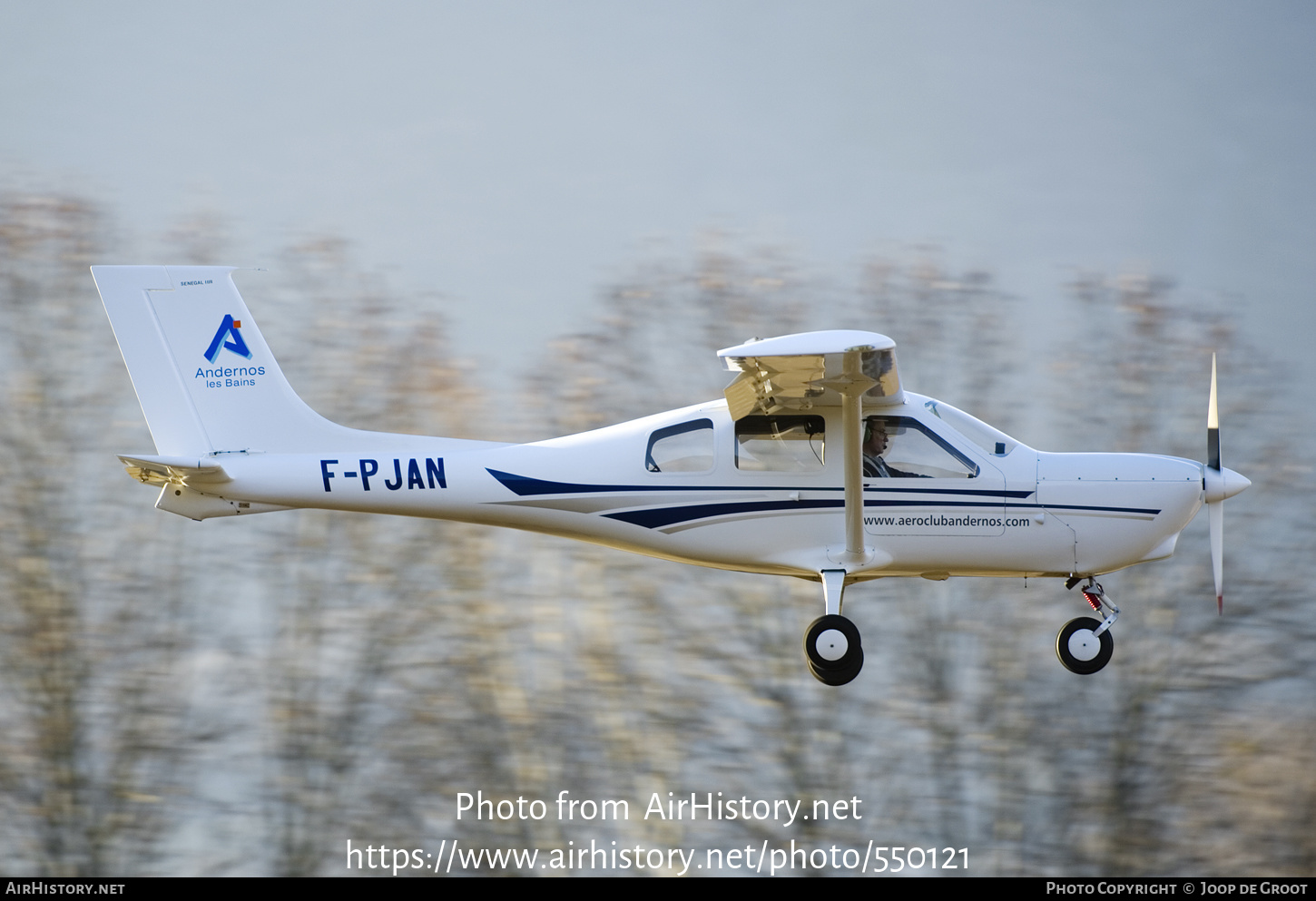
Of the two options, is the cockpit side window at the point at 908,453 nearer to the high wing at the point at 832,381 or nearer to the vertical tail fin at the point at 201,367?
the high wing at the point at 832,381

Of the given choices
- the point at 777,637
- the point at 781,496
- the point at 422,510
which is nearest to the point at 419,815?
the point at 777,637

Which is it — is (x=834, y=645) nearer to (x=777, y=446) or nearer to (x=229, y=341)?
(x=777, y=446)

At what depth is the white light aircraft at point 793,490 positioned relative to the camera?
1082 centimetres

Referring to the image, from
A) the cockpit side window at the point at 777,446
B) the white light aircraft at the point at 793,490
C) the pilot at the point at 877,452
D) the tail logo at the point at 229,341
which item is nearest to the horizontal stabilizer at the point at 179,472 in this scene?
the white light aircraft at the point at 793,490

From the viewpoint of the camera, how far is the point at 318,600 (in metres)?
18.3

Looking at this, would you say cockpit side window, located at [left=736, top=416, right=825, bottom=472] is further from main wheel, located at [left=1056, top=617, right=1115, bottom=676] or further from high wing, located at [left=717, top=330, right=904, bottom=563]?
main wheel, located at [left=1056, top=617, right=1115, bottom=676]

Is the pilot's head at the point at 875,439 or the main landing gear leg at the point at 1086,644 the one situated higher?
the pilot's head at the point at 875,439

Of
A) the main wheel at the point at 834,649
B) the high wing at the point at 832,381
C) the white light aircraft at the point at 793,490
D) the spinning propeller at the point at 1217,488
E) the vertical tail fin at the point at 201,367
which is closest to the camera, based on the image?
the high wing at the point at 832,381

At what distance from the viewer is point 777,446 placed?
1086 centimetres

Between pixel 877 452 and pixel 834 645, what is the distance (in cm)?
144

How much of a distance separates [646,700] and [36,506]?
25.8 ft

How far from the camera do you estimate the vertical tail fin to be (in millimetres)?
11383

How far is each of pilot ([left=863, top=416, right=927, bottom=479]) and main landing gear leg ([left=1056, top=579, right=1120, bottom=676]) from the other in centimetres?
168

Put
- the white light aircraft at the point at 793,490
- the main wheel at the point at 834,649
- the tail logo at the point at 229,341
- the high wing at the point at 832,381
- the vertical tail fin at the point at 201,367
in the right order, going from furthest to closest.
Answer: the tail logo at the point at 229,341 → the vertical tail fin at the point at 201,367 → the white light aircraft at the point at 793,490 → the main wheel at the point at 834,649 → the high wing at the point at 832,381
